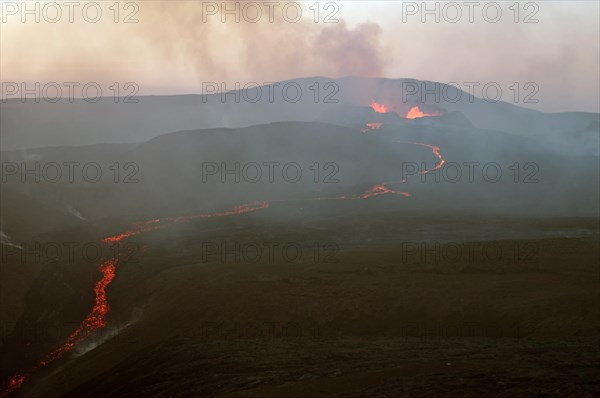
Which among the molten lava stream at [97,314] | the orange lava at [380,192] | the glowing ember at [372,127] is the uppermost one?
Result: the glowing ember at [372,127]

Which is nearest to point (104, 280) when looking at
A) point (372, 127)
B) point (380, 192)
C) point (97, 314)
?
point (97, 314)

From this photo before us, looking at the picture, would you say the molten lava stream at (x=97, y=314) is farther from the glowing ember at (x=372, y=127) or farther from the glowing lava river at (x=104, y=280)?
the glowing ember at (x=372, y=127)

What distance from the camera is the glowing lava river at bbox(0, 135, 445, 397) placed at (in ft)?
128

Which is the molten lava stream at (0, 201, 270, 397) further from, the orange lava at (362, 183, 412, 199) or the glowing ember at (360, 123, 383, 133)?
the glowing ember at (360, 123, 383, 133)

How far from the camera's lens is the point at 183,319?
43.2m

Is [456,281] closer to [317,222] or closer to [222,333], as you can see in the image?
[222,333]

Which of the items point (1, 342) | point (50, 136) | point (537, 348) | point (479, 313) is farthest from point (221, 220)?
point (50, 136)

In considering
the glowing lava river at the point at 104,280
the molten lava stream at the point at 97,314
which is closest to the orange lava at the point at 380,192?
the glowing lava river at the point at 104,280

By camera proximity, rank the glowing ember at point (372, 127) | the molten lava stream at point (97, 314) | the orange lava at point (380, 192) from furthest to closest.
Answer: the glowing ember at point (372, 127), the orange lava at point (380, 192), the molten lava stream at point (97, 314)

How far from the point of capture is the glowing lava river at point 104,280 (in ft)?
128

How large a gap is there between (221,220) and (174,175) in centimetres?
3018

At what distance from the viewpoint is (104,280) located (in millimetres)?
57375

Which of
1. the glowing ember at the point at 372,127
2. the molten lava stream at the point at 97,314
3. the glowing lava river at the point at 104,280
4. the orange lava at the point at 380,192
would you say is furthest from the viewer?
the glowing ember at the point at 372,127

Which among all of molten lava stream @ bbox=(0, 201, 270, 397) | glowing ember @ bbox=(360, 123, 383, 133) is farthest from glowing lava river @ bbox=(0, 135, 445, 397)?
glowing ember @ bbox=(360, 123, 383, 133)
